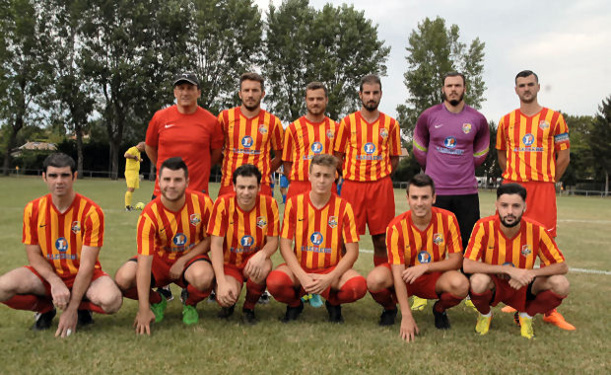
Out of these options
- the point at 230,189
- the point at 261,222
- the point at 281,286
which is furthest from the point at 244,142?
the point at 281,286

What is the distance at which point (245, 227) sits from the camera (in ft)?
11.7

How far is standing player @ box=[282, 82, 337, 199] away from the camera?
14.1ft

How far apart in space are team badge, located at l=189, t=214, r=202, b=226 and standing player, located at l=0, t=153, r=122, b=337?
2.07 ft

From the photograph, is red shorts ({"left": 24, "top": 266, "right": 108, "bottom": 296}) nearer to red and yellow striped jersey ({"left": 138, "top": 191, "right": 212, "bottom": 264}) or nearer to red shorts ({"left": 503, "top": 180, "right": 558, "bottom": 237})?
red and yellow striped jersey ({"left": 138, "top": 191, "right": 212, "bottom": 264})

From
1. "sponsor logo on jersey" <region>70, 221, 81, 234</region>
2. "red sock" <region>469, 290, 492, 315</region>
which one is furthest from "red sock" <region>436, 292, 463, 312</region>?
"sponsor logo on jersey" <region>70, 221, 81, 234</region>

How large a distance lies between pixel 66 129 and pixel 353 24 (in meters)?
19.2

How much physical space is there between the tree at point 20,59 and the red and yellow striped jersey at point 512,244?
96.3 feet

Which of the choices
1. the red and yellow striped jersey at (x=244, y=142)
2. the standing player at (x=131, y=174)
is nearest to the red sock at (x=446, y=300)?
the red and yellow striped jersey at (x=244, y=142)

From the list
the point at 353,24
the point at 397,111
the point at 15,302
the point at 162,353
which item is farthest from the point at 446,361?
the point at 397,111

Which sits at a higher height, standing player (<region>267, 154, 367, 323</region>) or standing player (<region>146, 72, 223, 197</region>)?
standing player (<region>146, 72, 223, 197</region>)

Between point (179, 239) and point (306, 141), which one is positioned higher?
point (306, 141)

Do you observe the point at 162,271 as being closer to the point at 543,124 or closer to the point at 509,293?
the point at 509,293

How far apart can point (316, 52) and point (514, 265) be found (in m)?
26.9

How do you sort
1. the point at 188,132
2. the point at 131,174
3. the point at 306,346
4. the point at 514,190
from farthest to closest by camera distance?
1. the point at 131,174
2. the point at 188,132
3. the point at 514,190
4. the point at 306,346
